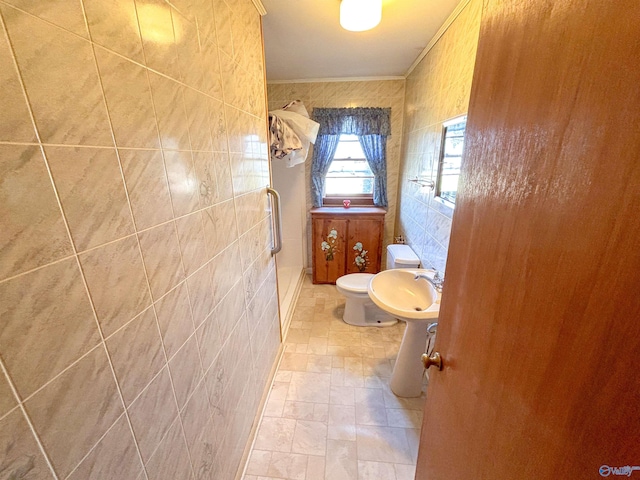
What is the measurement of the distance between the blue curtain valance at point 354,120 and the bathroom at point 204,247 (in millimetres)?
2005

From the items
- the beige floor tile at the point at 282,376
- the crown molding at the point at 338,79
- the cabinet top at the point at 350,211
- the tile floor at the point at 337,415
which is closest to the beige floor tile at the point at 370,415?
the tile floor at the point at 337,415

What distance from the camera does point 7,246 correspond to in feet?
1.30

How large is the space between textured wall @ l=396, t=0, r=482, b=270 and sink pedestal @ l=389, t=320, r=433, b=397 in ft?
1.56

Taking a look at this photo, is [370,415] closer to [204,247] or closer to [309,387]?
[309,387]

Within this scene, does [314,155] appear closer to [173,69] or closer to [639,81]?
[173,69]

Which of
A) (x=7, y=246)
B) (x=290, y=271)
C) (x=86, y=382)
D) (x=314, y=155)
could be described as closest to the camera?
(x=7, y=246)

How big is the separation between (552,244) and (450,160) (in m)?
1.51

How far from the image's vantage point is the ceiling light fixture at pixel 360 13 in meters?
1.39

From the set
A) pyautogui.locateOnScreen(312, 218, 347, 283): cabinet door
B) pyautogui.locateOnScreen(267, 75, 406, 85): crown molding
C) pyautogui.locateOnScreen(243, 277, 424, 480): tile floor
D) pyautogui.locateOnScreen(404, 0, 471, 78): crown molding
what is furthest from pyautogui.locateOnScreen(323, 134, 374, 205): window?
pyautogui.locateOnScreen(243, 277, 424, 480): tile floor

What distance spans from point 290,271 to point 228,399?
2.27 meters

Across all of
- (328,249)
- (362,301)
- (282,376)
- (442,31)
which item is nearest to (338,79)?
(442,31)

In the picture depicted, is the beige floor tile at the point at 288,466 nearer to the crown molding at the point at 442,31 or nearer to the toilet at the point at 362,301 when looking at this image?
the toilet at the point at 362,301

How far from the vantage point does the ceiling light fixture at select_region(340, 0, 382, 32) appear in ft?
4.57

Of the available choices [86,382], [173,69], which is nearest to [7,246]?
[86,382]
